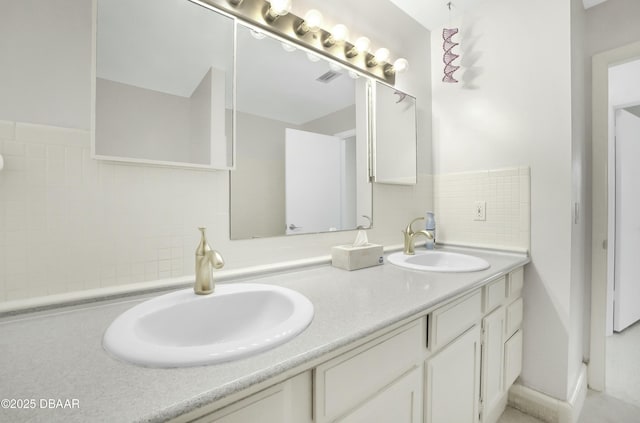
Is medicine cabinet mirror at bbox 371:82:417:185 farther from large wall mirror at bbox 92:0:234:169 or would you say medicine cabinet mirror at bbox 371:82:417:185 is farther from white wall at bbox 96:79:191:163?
white wall at bbox 96:79:191:163

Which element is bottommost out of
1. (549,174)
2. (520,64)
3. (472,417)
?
(472,417)

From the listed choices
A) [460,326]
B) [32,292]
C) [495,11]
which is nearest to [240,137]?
[32,292]

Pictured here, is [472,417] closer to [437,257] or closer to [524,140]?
[437,257]

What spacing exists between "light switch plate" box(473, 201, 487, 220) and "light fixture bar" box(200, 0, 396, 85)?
97 cm

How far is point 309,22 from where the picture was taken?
1.17 meters

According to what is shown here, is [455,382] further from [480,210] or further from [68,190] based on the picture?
[68,190]

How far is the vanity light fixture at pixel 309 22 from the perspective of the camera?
3.81ft

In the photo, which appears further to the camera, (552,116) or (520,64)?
(520,64)

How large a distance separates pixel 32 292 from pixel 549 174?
7.03 ft

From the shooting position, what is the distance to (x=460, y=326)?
1016mm

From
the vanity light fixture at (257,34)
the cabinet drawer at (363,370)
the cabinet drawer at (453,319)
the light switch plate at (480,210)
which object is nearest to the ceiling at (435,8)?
the vanity light fixture at (257,34)

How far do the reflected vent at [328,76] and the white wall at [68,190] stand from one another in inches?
29.4

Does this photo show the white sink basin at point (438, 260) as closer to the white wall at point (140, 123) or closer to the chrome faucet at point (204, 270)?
the chrome faucet at point (204, 270)

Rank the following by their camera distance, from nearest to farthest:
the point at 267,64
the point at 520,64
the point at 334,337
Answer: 1. the point at 334,337
2. the point at 267,64
3. the point at 520,64
